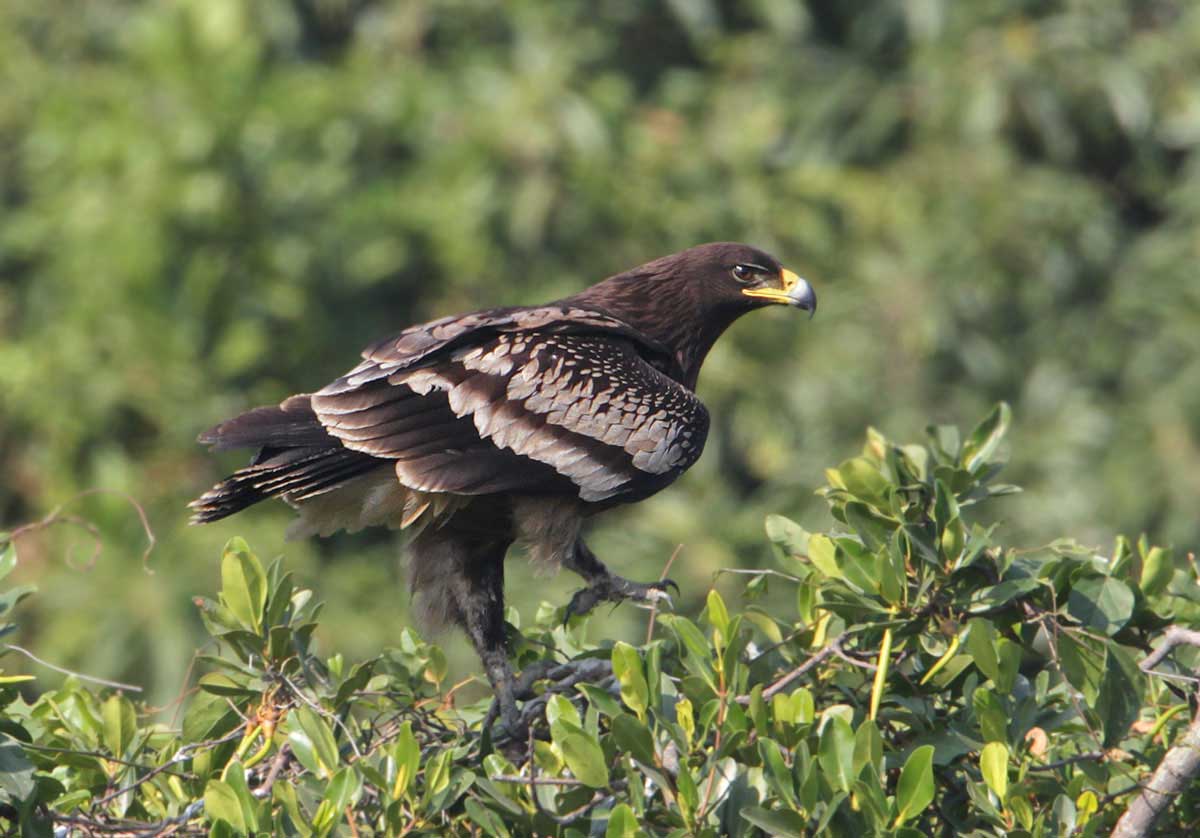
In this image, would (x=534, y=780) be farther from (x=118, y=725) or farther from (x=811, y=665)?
(x=118, y=725)

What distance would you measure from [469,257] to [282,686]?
249 inches

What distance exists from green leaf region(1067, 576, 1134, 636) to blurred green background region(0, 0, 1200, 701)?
5053mm

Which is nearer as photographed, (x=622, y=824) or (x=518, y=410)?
(x=622, y=824)

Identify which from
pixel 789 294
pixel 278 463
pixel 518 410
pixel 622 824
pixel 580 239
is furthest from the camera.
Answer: pixel 580 239

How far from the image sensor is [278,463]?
4152mm

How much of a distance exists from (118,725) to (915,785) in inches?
66.1

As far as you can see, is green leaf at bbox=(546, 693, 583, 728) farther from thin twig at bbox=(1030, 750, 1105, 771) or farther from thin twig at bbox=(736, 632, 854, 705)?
thin twig at bbox=(1030, 750, 1105, 771)

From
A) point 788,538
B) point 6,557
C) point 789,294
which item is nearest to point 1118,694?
point 788,538

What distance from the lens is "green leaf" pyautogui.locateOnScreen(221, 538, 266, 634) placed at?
348cm

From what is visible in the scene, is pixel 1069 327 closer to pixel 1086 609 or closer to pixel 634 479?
pixel 634 479

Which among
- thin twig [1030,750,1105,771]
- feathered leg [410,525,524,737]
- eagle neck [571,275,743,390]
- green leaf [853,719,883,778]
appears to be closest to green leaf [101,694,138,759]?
feathered leg [410,525,524,737]

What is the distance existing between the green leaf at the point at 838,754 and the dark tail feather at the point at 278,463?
1583 mm

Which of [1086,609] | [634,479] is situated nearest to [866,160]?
[634,479]

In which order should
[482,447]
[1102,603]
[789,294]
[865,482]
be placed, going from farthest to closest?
1. [789,294]
2. [482,447]
3. [865,482]
4. [1102,603]
